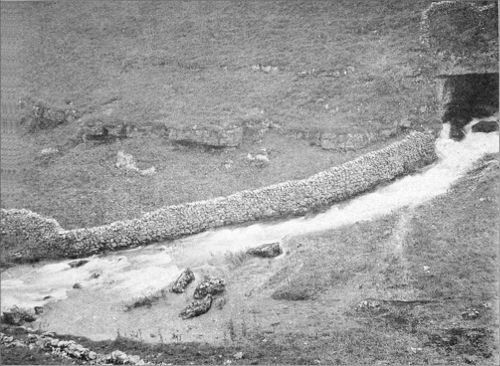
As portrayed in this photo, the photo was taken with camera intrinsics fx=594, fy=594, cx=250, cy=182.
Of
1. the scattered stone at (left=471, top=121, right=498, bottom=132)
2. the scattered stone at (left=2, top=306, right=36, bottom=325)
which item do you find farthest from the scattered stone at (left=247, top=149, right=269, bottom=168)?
the scattered stone at (left=2, top=306, right=36, bottom=325)

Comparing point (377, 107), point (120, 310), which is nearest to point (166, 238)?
point (120, 310)

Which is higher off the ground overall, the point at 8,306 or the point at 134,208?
the point at 134,208

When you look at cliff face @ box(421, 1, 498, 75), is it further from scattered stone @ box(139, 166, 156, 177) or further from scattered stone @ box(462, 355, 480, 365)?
scattered stone @ box(139, 166, 156, 177)

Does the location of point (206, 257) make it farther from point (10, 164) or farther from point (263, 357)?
point (10, 164)

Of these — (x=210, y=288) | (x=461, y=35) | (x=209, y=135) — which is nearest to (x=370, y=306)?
(x=210, y=288)

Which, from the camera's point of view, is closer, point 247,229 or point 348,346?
point 348,346

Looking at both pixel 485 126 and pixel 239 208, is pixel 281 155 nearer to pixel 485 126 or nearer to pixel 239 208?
pixel 239 208
